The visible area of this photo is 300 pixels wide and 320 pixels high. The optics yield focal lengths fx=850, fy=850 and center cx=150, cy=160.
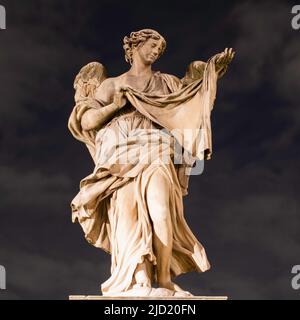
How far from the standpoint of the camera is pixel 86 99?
11.5 metres

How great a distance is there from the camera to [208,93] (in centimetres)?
1110

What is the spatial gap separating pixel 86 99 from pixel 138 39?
109cm

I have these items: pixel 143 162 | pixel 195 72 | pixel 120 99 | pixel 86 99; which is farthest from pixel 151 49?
pixel 143 162

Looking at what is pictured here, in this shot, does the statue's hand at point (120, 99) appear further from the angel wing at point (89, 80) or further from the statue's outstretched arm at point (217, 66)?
the statue's outstretched arm at point (217, 66)

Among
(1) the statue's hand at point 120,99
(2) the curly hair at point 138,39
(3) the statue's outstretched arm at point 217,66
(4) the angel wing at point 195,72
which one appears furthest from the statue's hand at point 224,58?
(1) the statue's hand at point 120,99

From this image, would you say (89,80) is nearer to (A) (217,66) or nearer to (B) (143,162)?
(B) (143,162)

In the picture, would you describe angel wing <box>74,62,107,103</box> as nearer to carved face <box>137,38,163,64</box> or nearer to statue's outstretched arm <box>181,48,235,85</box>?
carved face <box>137,38,163,64</box>

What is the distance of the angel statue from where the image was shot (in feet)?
34.3

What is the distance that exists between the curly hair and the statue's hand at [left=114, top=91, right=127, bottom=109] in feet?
2.59
